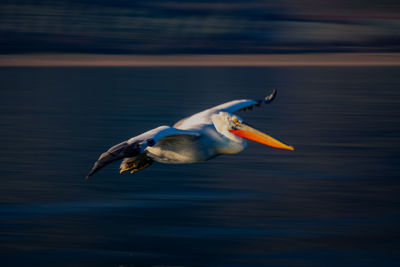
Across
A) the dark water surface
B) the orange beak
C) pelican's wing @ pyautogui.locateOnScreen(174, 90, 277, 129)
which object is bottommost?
the dark water surface

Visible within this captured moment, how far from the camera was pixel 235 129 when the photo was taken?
30.7ft

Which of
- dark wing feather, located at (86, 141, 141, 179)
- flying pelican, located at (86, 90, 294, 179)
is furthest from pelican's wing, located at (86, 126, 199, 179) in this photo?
flying pelican, located at (86, 90, 294, 179)

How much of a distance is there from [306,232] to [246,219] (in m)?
0.97

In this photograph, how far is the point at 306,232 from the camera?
962 centimetres

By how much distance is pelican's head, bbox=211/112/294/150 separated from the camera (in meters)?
9.33

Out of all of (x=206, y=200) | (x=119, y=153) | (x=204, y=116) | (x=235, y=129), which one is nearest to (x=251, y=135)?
(x=235, y=129)

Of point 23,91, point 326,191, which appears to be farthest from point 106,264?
point 23,91

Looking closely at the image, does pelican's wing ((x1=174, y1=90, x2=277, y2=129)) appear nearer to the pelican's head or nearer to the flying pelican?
the flying pelican

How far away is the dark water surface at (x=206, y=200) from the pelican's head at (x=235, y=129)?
1261 millimetres

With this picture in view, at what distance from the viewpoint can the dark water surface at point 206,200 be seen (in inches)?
349

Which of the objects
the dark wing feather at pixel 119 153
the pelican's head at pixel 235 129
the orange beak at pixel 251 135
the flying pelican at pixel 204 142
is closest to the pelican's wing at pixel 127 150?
the dark wing feather at pixel 119 153

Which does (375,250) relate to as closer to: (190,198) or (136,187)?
(190,198)

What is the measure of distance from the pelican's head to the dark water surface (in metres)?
1.26

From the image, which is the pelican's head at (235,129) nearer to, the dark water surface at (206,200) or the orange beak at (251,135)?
the orange beak at (251,135)
